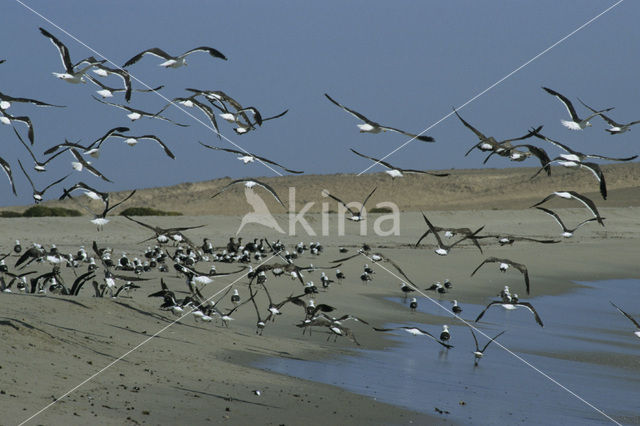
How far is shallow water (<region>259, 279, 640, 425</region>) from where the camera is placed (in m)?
10.5

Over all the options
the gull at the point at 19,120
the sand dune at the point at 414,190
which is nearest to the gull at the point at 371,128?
the gull at the point at 19,120

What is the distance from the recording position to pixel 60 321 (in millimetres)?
12047

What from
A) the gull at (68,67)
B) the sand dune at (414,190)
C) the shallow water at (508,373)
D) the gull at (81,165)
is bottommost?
the shallow water at (508,373)

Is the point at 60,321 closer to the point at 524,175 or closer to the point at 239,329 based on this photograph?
the point at 239,329

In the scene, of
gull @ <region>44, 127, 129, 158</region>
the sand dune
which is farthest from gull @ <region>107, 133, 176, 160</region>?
the sand dune

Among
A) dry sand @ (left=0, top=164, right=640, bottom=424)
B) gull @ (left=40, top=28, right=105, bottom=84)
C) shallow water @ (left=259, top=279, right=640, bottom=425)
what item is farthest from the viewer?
gull @ (left=40, top=28, right=105, bottom=84)

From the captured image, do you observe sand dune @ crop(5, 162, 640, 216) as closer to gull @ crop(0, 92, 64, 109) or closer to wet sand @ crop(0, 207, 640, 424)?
wet sand @ crop(0, 207, 640, 424)

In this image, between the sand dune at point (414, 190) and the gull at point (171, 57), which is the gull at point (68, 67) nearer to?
the gull at point (171, 57)

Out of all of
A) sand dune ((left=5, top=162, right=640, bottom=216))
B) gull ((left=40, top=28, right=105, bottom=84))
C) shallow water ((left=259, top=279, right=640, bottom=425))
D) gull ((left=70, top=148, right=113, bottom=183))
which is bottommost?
shallow water ((left=259, top=279, right=640, bottom=425))

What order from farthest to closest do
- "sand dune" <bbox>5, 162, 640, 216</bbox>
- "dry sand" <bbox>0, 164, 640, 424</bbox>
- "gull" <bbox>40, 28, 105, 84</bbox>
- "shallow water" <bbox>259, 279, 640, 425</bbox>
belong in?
"sand dune" <bbox>5, 162, 640, 216</bbox>, "gull" <bbox>40, 28, 105, 84</bbox>, "shallow water" <bbox>259, 279, 640, 425</bbox>, "dry sand" <bbox>0, 164, 640, 424</bbox>

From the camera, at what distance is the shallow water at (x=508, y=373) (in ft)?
34.5

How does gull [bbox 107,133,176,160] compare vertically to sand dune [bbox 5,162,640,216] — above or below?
below

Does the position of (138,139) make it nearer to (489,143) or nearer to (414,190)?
(489,143)

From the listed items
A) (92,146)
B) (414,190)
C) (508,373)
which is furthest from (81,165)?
(414,190)
